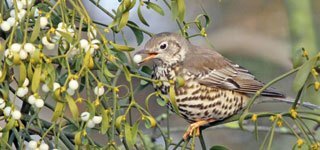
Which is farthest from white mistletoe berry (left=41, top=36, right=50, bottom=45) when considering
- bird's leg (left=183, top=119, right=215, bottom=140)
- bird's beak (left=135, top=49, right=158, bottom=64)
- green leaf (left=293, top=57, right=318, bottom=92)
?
bird's beak (left=135, top=49, right=158, bottom=64)

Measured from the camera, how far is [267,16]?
23.8ft

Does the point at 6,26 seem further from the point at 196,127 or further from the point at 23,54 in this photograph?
the point at 196,127

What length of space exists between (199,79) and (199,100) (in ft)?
0.36

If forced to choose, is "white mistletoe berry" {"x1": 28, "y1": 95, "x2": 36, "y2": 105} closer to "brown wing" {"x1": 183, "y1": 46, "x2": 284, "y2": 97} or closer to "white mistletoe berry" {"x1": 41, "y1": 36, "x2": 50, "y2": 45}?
"white mistletoe berry" {"x1": 41, "y1": 36, "x2": 50, "y2": 45}

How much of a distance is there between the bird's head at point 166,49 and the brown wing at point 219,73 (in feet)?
0.16

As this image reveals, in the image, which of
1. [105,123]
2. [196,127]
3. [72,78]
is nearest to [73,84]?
[72,78]

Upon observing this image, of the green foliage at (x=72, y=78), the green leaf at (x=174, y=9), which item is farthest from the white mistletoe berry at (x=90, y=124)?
the green leaf at (x=174, y=9)

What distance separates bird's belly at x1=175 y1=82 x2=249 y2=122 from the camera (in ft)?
10.3

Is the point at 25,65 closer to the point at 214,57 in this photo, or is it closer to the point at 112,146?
the point at 112,146

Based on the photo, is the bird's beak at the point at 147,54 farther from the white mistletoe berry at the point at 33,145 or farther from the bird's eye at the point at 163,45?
the white mistletoe berry at the point at 33,145

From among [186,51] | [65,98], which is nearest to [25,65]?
[65,98]

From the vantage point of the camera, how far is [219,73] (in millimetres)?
3408

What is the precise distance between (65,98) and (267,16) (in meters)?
5.33

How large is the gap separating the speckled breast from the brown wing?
0.03m
